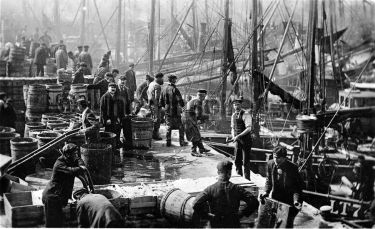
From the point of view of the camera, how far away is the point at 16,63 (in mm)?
17516

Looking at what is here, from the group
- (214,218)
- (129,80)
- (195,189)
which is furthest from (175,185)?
(129,80)

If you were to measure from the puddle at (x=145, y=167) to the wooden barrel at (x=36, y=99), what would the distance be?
361 centimetres

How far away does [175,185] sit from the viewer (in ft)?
28.4

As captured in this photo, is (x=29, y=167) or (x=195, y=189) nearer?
(x=195, y=189)

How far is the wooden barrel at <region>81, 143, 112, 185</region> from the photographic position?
8.90 m

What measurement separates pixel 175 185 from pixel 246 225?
1.73m

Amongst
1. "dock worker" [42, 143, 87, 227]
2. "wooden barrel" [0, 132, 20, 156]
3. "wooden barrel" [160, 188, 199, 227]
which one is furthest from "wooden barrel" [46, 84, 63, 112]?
"wooden barrel" [160, 188, 199, 227]

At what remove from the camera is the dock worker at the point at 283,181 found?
7.16 m

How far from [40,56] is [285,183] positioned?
1431 cm

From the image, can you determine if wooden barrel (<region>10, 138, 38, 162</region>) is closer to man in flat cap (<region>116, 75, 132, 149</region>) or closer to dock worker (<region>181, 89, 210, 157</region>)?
man in flat cap (<region>116, 75, 132, 149</region>)

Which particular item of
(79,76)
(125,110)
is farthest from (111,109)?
(79,76)

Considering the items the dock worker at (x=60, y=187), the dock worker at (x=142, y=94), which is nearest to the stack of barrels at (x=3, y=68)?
the dock worker at (x=142, y=94)

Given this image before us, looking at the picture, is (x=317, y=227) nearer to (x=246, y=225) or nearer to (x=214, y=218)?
(x=246, y=225)

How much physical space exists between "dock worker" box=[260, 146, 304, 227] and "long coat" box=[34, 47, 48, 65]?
45.8ft
